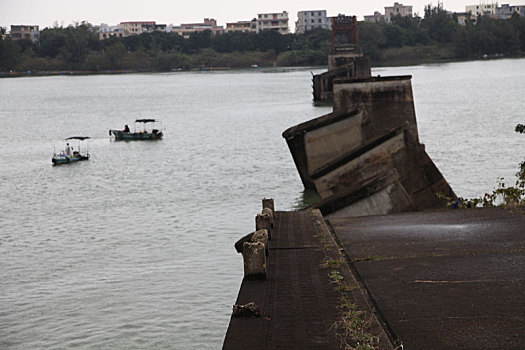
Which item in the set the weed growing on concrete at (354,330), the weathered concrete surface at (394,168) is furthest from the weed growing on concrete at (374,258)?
the weathered concrete surface at (394,168)

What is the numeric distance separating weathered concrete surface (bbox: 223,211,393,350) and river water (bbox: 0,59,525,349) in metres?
3.87

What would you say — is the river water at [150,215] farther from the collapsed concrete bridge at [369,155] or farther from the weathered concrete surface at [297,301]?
the weathered concrete surface at [297,301]

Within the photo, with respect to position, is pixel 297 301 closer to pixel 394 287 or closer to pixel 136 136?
pixel 394 287

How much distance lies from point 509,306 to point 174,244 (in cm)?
1469

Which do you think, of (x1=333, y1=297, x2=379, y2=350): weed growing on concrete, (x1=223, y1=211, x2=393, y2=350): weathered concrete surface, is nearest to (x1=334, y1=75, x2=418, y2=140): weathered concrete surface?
(x1=223, y1=211, x2=393, y2=350): weathered concrete surface

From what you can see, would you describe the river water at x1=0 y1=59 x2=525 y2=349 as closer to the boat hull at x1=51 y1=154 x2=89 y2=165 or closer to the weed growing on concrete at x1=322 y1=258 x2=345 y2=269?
the boat hull at x1=51 y1=154 x2=89 y2=165

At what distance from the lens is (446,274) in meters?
9.93

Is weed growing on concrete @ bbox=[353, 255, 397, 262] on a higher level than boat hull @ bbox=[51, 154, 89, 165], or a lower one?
higher

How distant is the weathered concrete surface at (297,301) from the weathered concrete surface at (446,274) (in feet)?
1.20

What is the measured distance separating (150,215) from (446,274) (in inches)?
719

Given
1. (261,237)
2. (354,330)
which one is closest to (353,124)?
(261,237)

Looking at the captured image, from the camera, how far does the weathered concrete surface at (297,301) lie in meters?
7.63

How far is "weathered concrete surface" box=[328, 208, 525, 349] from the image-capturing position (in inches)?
307

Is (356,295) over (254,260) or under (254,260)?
under
